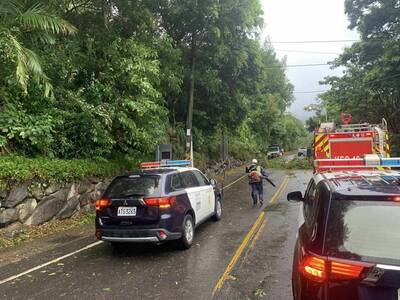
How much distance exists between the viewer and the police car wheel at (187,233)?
28.0ft

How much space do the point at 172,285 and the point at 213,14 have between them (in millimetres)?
16267

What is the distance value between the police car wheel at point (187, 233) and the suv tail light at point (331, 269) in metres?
5.01

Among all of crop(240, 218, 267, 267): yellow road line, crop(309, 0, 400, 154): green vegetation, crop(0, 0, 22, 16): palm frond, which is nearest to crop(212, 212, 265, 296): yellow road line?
crop(240, 218, 267, 267): yellow road line

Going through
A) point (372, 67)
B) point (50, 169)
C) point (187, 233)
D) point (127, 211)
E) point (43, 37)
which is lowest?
point (187, 233)

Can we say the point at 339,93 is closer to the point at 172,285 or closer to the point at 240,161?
the point at 240,161

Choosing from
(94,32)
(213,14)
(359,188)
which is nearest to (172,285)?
(359,188)

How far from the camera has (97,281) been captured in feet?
22.4

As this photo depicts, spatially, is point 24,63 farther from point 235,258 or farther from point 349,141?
point 349,141

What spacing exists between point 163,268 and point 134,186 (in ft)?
5.95

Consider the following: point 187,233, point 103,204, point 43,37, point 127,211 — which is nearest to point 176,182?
point 187,233

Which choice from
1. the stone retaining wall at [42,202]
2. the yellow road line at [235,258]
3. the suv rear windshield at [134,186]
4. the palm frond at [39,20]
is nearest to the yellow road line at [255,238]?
the yellow road line at [235,258]

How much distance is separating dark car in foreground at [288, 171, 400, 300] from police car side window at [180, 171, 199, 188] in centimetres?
562

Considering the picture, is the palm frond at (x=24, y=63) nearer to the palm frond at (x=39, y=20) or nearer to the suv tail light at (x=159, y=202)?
the palm frond at (x=39, y=20)

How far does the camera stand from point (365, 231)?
11.7 feet
